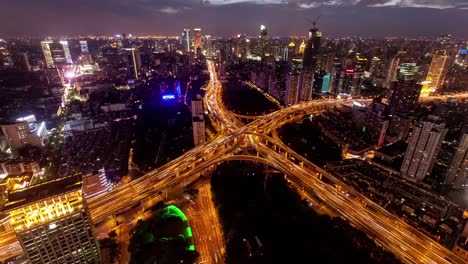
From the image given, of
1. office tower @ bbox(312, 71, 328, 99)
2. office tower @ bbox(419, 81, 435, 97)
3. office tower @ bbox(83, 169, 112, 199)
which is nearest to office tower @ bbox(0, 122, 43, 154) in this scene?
office tower @ bbox(83, 169, 112, 199)

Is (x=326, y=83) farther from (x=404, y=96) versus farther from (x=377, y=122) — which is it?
(x=377, y=122)

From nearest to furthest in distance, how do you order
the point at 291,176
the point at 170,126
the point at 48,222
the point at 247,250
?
the point at 48,222
the point at 247,250
the point at 291,176
the point at 170,126

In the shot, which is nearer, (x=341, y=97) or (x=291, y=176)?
(x=291, y=176)

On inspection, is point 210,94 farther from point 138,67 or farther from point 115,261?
point 115,261

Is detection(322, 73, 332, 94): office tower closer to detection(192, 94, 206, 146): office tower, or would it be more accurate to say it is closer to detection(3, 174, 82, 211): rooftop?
detection(192, 94, 206, 146): office tower

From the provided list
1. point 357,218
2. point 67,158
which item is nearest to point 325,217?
point 357,218
